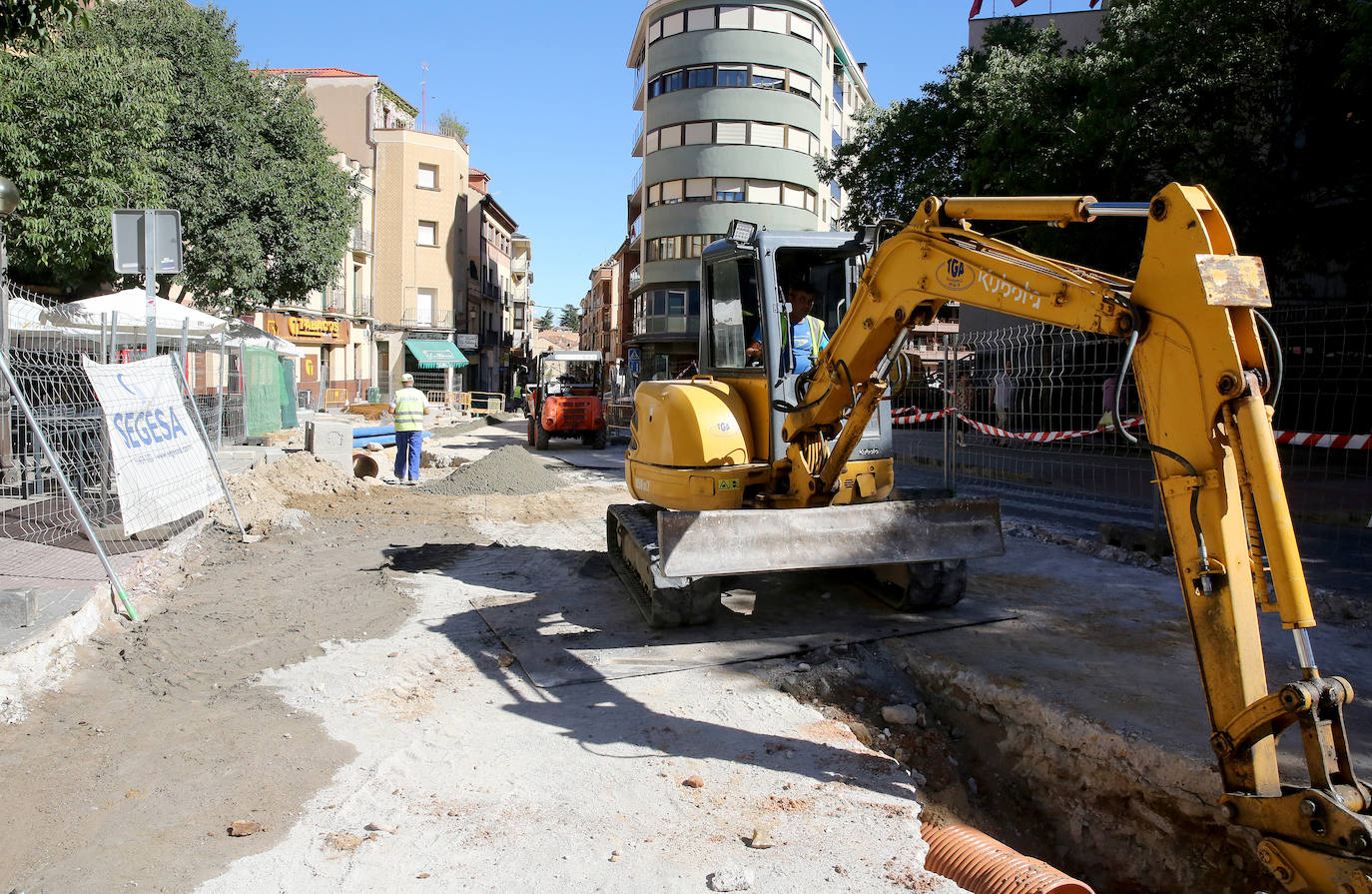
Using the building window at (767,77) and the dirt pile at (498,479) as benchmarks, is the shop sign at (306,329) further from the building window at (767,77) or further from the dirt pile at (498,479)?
the dirt pile at (498,479)

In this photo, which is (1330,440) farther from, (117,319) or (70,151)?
(70,151)

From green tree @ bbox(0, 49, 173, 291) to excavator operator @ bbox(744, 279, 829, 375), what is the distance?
1252 centimetres

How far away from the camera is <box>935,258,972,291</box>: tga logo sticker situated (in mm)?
4246

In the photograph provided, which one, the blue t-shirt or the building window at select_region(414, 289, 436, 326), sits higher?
the building window at select_region(414, 289, 436, 326)

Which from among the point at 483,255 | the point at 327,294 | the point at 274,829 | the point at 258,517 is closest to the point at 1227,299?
the point at 274,829

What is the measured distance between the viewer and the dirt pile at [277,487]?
899cm

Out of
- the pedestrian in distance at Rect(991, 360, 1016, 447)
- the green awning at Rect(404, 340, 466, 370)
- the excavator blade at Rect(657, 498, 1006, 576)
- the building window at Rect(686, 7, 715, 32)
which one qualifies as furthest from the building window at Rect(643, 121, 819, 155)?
the excavator blade at Rect(657, 498, 1006, 576)

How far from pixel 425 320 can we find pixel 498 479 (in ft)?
109

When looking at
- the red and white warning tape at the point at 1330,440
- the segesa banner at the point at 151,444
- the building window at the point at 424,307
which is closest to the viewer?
the segesa banner at the point at 151,444

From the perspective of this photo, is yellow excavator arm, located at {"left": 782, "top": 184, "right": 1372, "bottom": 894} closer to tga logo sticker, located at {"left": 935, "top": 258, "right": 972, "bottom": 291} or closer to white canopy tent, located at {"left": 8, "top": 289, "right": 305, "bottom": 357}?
tga logo sticker, located at {"left": 935, "top": 258, "right": 972, "bottom": 291}

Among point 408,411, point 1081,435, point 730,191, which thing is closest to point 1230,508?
point 1081,435

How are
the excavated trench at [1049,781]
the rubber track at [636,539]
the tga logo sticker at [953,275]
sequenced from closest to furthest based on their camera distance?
the excavated trench at [1049,781] → the tga logo sticker at [953,275] → the rubber track at [636,539]

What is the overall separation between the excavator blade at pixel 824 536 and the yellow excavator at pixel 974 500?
0.01 m

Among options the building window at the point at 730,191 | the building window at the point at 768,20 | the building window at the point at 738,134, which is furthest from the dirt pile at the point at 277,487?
the building window at the point at 768,20
